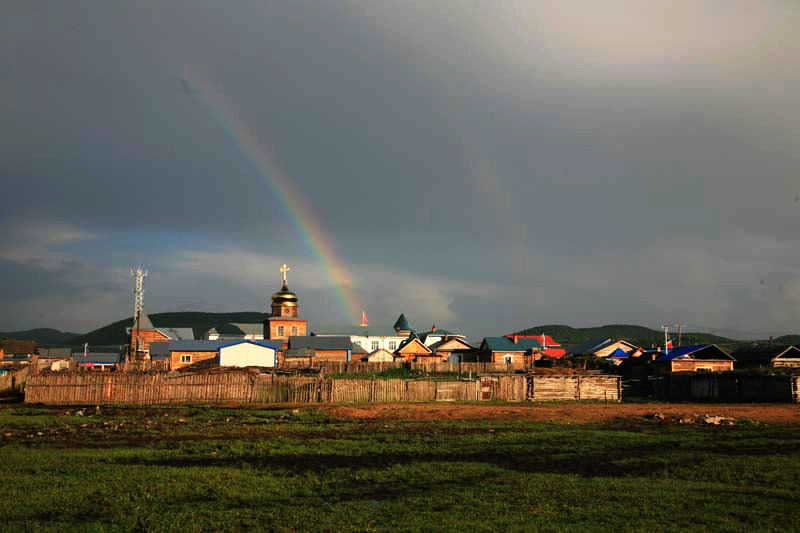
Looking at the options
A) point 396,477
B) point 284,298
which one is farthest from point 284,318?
point 396,477

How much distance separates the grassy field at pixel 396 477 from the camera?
45.9 feet

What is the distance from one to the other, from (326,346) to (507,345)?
27.3 metres

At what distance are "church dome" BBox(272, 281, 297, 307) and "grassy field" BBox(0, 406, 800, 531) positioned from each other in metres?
93.1

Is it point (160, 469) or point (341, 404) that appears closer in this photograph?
point (160, 469)

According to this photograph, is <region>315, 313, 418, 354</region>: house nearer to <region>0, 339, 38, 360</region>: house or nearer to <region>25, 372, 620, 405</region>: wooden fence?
<region>0, 339, 38, 360</region>: house

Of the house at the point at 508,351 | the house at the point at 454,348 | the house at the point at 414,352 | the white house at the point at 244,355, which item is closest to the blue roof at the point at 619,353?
the house at the point at 508,351

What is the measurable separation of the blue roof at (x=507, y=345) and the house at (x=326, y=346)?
70.1 ft

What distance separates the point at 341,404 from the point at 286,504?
29819mm

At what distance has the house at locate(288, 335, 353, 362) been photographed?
10275 centimetres

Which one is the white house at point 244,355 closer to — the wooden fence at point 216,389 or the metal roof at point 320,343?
the metal roof at point 320,343

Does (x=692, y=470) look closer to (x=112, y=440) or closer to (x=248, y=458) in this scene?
(x=248, y=458)

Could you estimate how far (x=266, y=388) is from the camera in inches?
1879

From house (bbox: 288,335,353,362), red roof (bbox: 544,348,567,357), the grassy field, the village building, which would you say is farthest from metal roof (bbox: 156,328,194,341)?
the grassy field

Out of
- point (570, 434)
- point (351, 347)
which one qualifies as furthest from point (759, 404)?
point (351, 347)
